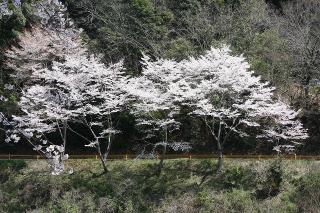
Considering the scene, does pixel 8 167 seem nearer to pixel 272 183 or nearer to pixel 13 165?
pixel 13 165

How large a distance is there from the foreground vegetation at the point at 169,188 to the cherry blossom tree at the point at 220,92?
1.49m

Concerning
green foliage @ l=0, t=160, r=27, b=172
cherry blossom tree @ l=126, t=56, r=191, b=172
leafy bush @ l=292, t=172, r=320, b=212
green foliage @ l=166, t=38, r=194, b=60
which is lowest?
leafy bush @ l=292, t=172, r=320, b=212

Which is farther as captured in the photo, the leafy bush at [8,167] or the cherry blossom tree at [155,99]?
the leafy bush at [8,167]

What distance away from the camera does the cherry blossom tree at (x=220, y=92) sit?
23.2 m

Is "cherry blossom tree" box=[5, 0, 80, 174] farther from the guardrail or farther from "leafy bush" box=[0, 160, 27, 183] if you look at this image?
"leafy bush" box=[0, 160, 27, 183]

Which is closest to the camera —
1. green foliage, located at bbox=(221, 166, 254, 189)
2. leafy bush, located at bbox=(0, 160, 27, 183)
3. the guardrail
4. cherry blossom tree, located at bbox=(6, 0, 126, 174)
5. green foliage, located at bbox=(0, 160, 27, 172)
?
green foliage, located at bbox=(221, 166, 254, 189)

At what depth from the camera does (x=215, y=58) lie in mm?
24375

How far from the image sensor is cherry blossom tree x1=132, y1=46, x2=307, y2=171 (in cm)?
2319

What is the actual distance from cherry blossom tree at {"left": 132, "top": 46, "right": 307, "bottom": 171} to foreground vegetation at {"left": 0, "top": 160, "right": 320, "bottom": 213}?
149cm

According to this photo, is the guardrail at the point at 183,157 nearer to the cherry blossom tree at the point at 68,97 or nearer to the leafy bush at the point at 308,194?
the cherry blossom tree at the point at 68,97

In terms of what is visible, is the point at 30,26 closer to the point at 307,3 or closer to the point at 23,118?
the point at 23,118

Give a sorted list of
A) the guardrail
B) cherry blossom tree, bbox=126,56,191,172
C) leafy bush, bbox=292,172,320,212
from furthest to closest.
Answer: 1. the guardrail
2. cherry blossom tree, bbox=126,56,191,172
3. leafy bush, bbox=292,172,320,212

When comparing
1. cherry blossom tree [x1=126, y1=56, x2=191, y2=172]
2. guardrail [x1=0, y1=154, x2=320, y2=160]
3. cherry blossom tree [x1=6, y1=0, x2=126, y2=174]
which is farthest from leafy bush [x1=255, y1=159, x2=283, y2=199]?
cherry blossom tree [x1=6, y1=0, x2=126, y2=174]

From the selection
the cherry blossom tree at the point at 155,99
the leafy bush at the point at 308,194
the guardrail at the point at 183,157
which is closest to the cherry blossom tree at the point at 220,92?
the cherry blossom tree at the point at 155,99
